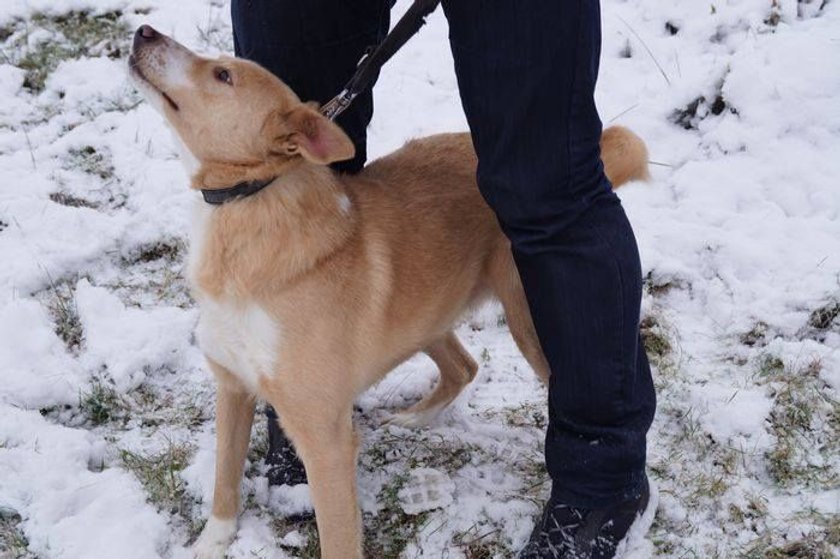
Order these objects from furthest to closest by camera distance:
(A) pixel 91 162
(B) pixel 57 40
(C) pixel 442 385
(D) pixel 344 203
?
(B) pixel 57 40 < (A) pixel 91 162 < (C) pixel 442 385 < (D) pixel 344 203

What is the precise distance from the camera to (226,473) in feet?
8.86

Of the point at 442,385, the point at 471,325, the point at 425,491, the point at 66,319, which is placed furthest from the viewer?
the point at 471,325

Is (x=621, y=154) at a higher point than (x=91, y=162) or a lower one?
higher

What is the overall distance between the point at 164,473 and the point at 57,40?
3.44 m

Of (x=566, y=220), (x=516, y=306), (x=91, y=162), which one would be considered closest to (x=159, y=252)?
(x=91, y=162)

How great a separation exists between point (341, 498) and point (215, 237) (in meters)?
0.84

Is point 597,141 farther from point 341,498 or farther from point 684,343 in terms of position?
point 684,343

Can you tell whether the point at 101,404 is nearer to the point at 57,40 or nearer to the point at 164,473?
the point at 164,473

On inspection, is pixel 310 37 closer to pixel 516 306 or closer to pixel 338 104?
pixel 338 104

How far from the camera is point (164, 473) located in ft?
9.39

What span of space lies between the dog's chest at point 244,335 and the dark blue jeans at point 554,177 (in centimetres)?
71

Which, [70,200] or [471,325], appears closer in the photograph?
[471,325]

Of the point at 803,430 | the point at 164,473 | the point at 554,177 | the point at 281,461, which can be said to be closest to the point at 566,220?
the point at 554,177

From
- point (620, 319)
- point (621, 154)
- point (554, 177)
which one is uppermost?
point (554, 177)
